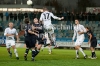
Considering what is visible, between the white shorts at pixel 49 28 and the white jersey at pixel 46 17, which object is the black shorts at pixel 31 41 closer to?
the white jersey at pixel 46 17

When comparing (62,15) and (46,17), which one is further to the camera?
(62,15)

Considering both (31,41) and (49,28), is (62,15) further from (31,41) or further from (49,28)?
(31,41)

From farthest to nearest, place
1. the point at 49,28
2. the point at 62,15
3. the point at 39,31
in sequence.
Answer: the point at 62,15 < the point at 49,28 < the point at 39,31

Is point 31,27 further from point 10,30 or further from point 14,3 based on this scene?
point 14,3

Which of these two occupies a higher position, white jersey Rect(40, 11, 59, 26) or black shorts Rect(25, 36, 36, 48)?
white jersey Rect(40, 11, 59, 26)

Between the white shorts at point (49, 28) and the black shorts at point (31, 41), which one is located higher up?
the white shorts at point (49, 28)

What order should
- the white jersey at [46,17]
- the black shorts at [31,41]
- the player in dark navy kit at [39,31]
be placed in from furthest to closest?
the white jersey at [46,17]
the player in dark navy kit at [39,31]
the black shorts at [31,41]

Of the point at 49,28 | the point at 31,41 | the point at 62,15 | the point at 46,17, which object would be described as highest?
the point at 46,17

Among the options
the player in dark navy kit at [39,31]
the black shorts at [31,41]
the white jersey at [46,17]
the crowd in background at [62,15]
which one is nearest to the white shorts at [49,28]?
the white jersey at [46,17]

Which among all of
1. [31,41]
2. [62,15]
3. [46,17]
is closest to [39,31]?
[31,41]

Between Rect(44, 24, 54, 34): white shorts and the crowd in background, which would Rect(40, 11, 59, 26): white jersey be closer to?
Rect(44, 24, 54, 34): white shorts

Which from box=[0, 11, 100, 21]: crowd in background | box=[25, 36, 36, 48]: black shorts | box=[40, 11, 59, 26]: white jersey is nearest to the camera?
box=[25, 36, 36, 48]: black shorts

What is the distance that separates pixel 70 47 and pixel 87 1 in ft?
34.9

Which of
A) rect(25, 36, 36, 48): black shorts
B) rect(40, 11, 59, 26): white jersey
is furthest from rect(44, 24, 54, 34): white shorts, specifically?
rect(25, 36, 36, 48): black shorts
